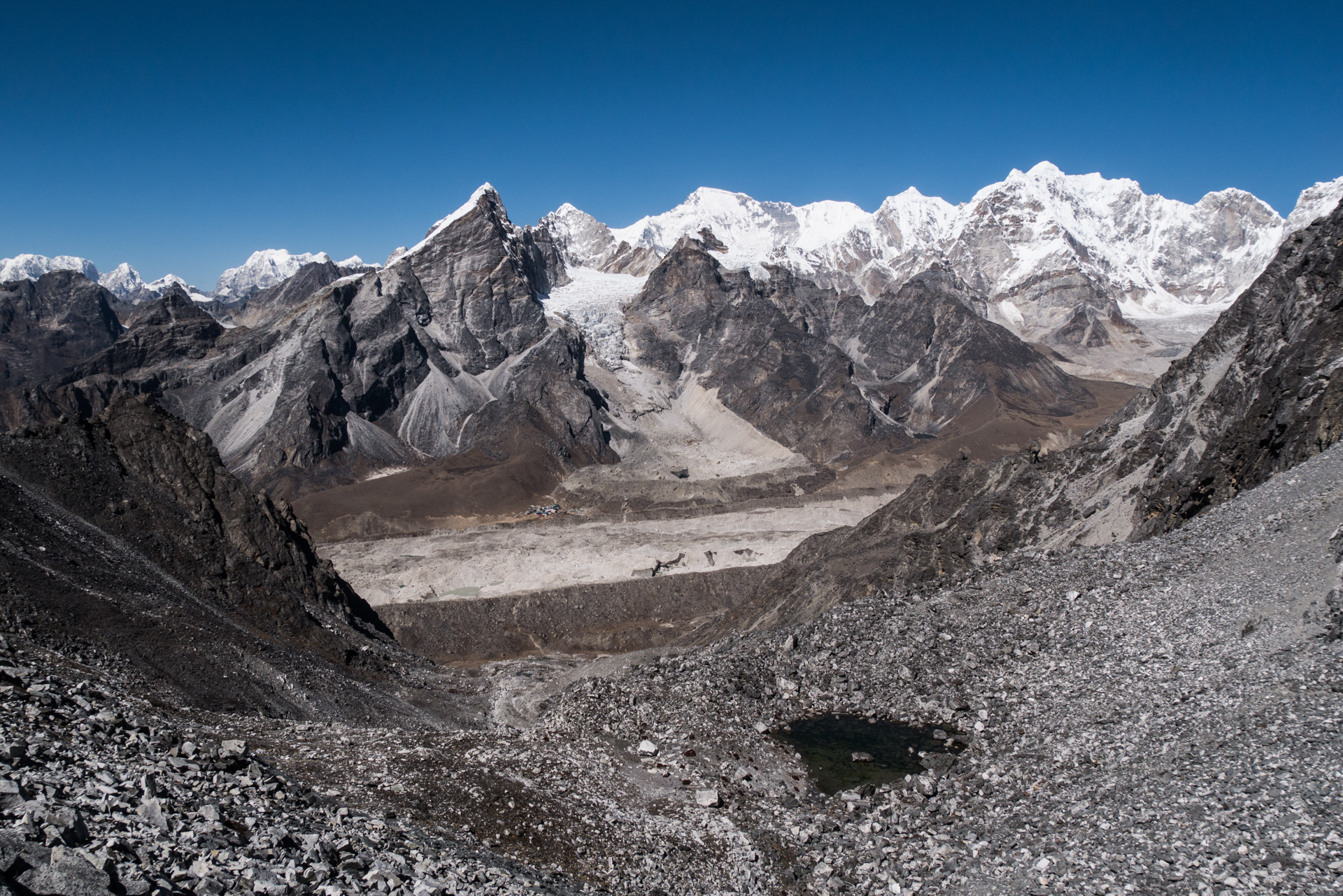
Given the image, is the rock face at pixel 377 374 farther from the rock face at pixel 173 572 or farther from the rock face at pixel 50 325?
the rock face at pixel 173 572

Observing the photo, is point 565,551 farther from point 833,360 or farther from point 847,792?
point 833,360

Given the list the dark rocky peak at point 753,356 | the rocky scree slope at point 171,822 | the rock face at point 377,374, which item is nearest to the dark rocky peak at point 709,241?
the dark rocky peak at point 753,356

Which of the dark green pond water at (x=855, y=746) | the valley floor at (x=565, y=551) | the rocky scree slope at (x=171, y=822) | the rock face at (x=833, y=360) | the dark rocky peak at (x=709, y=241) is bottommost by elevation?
the dark green pond water at (x=855, y=746)

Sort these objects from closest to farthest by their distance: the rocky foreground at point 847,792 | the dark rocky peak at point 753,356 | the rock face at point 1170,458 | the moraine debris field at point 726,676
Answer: the rocky foreground at point 847,792
the moraine debris field at point 726,676
the rock face at point 1170,458
the dark rocky peak at point 753,356

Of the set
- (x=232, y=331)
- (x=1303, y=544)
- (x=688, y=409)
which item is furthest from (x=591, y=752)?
(x=232, y=331)

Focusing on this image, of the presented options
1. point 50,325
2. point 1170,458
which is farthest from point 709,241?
point 1170,458
